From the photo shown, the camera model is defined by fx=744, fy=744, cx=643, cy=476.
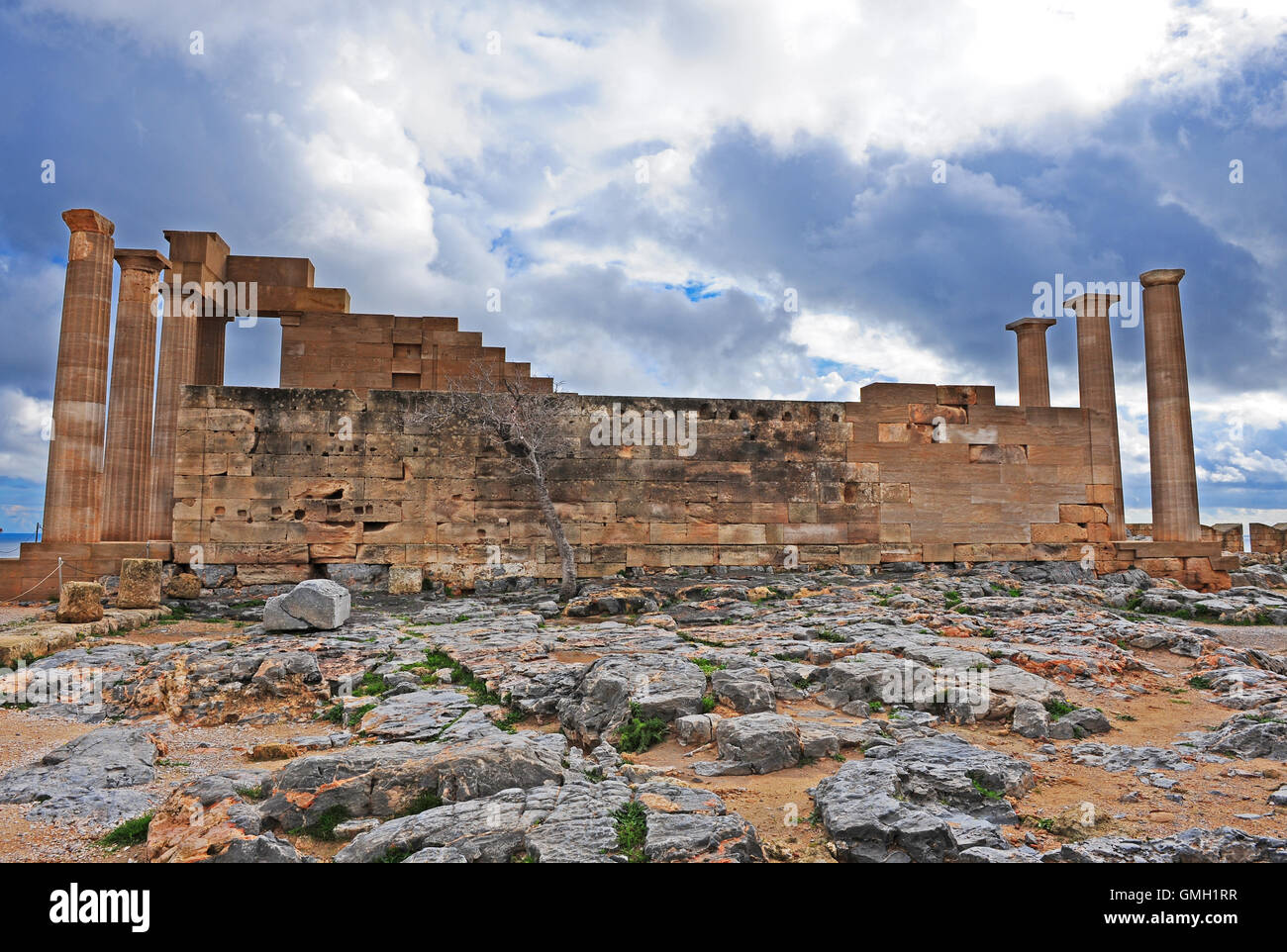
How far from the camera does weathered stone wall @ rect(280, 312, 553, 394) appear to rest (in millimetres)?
19125

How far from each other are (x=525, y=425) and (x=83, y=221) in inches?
476

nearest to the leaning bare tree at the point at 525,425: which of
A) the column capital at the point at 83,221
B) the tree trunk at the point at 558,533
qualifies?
the tree trunk at the point at 558,533

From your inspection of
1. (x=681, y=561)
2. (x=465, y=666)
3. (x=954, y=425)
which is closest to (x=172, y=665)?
(x=465, y=666)

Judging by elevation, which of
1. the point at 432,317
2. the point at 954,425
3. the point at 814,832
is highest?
the point at 432,317

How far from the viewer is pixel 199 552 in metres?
13.3

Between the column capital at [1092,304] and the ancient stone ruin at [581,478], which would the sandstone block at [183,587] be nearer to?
the ancient stone ruin at [581,478]

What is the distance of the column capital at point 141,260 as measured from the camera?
18.1m

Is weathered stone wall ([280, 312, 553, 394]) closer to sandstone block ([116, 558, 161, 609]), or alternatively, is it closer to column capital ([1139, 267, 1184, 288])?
sandstone block ([116, 558, 161, 609])

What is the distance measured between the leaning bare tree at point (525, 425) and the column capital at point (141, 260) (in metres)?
9.94

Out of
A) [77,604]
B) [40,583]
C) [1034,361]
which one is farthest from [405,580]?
[1034,361]

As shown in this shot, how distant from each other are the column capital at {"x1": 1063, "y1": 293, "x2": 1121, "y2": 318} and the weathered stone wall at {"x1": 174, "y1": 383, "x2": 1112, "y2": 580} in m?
5.20

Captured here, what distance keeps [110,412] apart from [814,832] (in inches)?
784

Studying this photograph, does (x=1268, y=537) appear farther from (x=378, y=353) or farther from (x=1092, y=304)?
(x=378, y=353)
